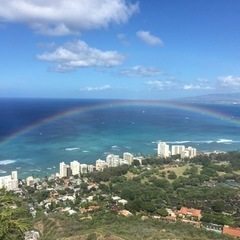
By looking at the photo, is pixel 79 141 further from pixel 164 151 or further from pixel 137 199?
pixel 137 199

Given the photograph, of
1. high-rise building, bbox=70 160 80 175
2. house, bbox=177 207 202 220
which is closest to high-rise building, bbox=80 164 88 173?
high-rise building, bbox=70 160 80 175

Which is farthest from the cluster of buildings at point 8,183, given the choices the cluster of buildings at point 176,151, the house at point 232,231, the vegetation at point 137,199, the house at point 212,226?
the cluster of buildings at point 176,151

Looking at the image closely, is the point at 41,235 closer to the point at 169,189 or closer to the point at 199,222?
the point at 199,222

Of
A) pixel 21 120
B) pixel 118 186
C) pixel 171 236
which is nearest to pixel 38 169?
pixel 118 186

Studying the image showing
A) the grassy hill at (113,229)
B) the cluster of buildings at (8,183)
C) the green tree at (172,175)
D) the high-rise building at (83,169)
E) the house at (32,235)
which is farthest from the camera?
the high-rise building at (83,169)

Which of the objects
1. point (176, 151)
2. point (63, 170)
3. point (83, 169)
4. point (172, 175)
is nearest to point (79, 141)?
point (176, 151)

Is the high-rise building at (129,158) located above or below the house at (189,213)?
above

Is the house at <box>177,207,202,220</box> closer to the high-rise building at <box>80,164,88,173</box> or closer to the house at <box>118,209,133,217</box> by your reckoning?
the house at <box>118,209,133,217</box>

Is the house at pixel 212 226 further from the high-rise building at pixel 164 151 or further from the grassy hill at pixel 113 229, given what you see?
the high-rise building at pixel 164 151

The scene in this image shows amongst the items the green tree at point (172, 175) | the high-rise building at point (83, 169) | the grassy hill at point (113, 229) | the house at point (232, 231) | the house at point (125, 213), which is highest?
the grassy hill at point (113, 229)
